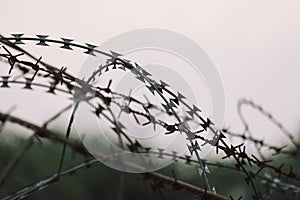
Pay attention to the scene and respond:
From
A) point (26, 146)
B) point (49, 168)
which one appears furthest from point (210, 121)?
point (49, 168)

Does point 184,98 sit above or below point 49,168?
below

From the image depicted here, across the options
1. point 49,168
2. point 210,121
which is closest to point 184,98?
point 210,121

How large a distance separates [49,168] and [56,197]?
228 millimetres

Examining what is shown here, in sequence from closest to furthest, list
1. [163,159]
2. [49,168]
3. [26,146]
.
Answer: [26,146] → [163,159] → [49,168]

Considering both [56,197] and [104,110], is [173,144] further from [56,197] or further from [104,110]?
[56,197]

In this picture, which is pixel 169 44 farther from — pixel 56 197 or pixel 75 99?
pixel 56 197

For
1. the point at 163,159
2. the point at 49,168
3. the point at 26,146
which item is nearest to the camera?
the point at 26,146

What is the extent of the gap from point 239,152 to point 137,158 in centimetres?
8

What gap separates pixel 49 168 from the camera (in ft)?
14.8

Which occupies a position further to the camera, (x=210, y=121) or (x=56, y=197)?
(x=56, y=197)

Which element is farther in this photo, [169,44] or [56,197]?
[56,197]

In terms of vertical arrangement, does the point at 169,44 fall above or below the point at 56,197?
A: below

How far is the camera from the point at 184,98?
535 mm

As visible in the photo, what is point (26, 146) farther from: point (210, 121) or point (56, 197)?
point (56, 197)
